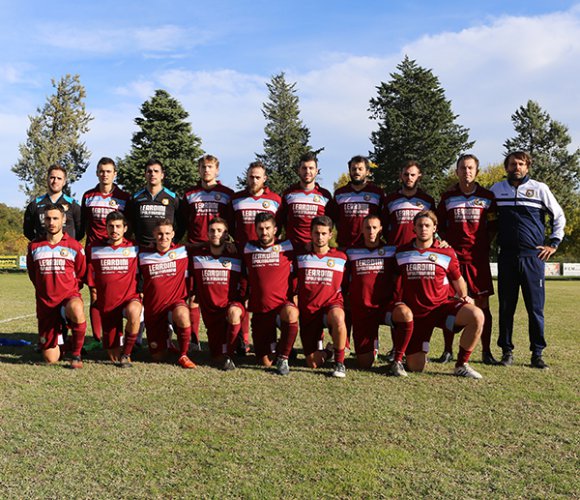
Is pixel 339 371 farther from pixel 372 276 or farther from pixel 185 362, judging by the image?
pixel 185 362

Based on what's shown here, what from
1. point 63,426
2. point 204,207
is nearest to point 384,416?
point 63,426

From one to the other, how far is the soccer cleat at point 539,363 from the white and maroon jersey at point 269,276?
2503 millimetres

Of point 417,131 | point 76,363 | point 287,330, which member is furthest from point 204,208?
point 417,131

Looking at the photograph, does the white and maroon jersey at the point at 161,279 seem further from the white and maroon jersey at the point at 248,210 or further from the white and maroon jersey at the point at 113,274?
the white and maroon jersey at the point at 248,210

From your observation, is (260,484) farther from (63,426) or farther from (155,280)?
(155,280)

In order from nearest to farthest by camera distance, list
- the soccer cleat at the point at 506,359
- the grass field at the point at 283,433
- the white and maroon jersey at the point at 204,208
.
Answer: the grass field at the point at 283,433 < the soccer cleat at the point at 506,359 < the white and maroon jersey at the point at 204,208

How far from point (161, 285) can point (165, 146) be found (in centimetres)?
3251

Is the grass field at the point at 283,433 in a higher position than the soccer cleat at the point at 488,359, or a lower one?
higher

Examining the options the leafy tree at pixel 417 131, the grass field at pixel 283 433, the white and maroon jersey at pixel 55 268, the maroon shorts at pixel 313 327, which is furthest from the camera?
the leafy tree at pixel 417 131

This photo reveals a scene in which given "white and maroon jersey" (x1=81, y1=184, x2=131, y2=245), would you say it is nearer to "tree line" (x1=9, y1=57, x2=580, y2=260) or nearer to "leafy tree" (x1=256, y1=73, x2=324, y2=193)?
"tree line" (x1=9, y1=57, x2=580, y2=260)

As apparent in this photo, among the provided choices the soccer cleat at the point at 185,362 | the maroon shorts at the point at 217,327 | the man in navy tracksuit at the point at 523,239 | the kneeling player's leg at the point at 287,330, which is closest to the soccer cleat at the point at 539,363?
the man in navy tracksuit at the point at 523,239

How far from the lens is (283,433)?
3.35m

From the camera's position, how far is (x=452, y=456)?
3.01m

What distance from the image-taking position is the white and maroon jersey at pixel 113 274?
547 cm
